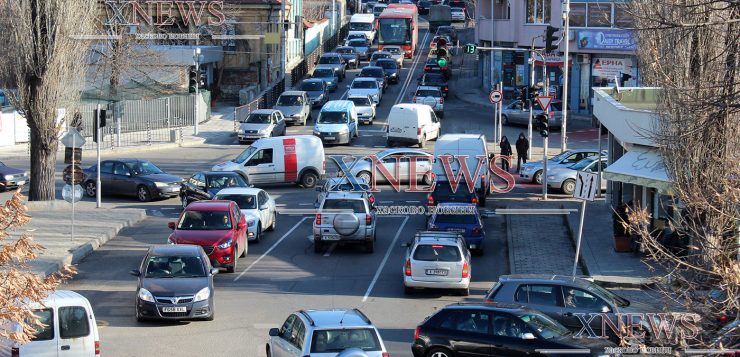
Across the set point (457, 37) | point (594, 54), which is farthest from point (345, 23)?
point (594, 54)

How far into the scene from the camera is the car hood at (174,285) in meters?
22.5

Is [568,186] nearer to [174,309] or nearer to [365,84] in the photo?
[174,309]

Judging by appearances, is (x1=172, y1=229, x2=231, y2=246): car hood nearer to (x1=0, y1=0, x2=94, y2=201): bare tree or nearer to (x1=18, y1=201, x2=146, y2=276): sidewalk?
(x1=18, y1=201, x2=146, y2=276): sidewalk

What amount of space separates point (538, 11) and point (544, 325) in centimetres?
4946

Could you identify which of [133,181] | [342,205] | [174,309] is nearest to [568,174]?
[342,205]

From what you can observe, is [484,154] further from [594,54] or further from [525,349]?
[594,54]

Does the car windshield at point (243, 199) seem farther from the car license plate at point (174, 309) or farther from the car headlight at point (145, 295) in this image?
the car license plate at point (174, 309)

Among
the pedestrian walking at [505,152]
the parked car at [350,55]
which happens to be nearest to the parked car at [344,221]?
the pedestrian walking at [505,152]

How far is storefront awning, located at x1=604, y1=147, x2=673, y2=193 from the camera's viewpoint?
87.8 ft

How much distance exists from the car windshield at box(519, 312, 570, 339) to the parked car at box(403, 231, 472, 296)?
6381 millimetres

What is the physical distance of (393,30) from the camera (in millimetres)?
81438

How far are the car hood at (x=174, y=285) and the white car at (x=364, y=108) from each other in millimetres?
34142

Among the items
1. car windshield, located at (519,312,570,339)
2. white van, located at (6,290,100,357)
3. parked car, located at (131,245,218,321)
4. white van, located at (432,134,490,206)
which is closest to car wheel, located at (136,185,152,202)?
white van, located at (432,134,490,206)

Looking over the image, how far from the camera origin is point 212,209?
28.3 meters
